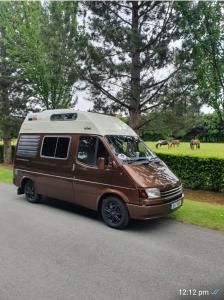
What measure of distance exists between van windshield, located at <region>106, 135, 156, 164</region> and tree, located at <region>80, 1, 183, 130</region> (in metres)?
3.51


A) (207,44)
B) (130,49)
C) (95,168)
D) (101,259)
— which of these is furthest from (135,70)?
(101,259)

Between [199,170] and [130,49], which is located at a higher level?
[130,49]

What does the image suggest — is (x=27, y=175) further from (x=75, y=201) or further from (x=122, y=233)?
(x=122, y=233)

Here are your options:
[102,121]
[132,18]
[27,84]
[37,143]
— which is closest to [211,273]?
[102,121]

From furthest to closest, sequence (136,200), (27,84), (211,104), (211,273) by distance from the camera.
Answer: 1. (27,84)
2. (211,104)
3. (136,200)
4. (211,273)

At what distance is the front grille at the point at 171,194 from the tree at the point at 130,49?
4820 millimetres

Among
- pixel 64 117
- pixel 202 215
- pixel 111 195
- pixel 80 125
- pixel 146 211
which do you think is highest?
pixel 64 117

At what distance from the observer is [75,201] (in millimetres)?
7172

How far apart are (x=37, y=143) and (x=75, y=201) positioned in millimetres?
2267

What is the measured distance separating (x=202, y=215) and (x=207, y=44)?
16.3 feet

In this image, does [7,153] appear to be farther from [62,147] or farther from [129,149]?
[129,149]

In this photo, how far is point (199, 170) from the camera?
1016 centimetres

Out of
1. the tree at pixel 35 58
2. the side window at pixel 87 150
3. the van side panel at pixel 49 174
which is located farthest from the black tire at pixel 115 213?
the tree at pixel 35 58

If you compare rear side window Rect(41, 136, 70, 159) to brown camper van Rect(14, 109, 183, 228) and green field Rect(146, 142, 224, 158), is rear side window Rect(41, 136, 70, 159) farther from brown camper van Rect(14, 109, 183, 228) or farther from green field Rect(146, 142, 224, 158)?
green field Rect(146, 142, 224, 158)
